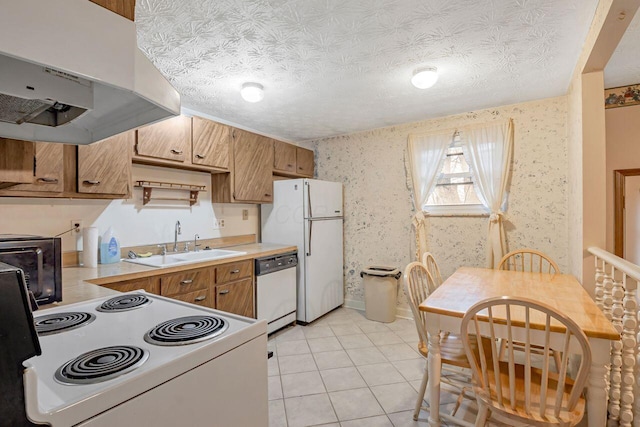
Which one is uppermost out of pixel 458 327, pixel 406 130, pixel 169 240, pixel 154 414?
pixel 406 130

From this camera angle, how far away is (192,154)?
8.91ft

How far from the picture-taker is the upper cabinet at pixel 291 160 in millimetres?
3645

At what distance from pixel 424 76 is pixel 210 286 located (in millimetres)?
2354

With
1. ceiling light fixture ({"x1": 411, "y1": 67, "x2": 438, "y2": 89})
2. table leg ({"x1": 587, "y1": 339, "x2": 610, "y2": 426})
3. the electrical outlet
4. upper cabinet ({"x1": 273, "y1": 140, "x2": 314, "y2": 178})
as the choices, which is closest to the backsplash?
the electrical outlet

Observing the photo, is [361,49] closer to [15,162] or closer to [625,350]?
[15,162]

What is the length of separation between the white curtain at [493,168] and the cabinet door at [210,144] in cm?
255

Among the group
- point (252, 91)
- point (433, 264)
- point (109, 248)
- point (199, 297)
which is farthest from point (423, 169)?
point (109, 248)

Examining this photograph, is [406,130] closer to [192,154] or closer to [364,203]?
[364,203]

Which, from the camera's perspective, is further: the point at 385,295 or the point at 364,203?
the point at 364,203

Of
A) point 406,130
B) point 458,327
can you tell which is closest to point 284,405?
point 458,327

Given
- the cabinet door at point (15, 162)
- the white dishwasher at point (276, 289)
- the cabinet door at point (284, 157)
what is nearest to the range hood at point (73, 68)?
the cabinet door at point (15, 162)

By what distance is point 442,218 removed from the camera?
3402mm

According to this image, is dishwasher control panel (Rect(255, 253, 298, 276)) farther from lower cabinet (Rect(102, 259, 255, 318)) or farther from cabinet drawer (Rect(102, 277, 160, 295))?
cabinet drawer (Rect(102, 277, 160, 295))

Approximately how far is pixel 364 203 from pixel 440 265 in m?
1.19
